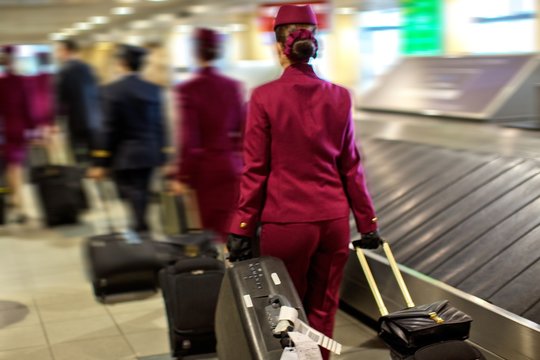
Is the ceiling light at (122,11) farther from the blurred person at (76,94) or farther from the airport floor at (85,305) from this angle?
the airport floor at (85,305)

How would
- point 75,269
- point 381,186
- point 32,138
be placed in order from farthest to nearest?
1. point 32,138
2. point 75,269
3. point 381,186

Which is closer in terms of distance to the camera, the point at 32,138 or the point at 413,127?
the point at 413,127

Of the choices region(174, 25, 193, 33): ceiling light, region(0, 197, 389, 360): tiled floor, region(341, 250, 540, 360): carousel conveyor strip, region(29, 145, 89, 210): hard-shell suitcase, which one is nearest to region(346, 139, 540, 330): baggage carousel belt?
region(341, 250, 540, 360): carousel conveyor strip

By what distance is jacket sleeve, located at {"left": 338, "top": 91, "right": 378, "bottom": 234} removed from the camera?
330 cm

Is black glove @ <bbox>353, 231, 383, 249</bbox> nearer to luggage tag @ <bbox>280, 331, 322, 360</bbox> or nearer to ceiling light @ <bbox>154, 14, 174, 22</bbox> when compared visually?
luggage tag @ <bbox>280, 331, 322, 360</bbox>

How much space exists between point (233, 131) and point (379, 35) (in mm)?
7467

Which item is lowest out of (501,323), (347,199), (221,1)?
(501,323)

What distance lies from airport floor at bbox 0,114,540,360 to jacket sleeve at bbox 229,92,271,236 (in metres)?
1.30

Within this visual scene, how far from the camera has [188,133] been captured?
4.87 m

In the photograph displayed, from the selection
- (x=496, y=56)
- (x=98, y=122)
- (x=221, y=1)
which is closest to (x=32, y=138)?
(x=98, y=122)

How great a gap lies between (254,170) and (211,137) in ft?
5.75

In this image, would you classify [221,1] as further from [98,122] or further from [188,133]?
[188,133]

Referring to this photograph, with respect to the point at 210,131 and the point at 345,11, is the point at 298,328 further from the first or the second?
the point at 345,11

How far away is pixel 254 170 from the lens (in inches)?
126
